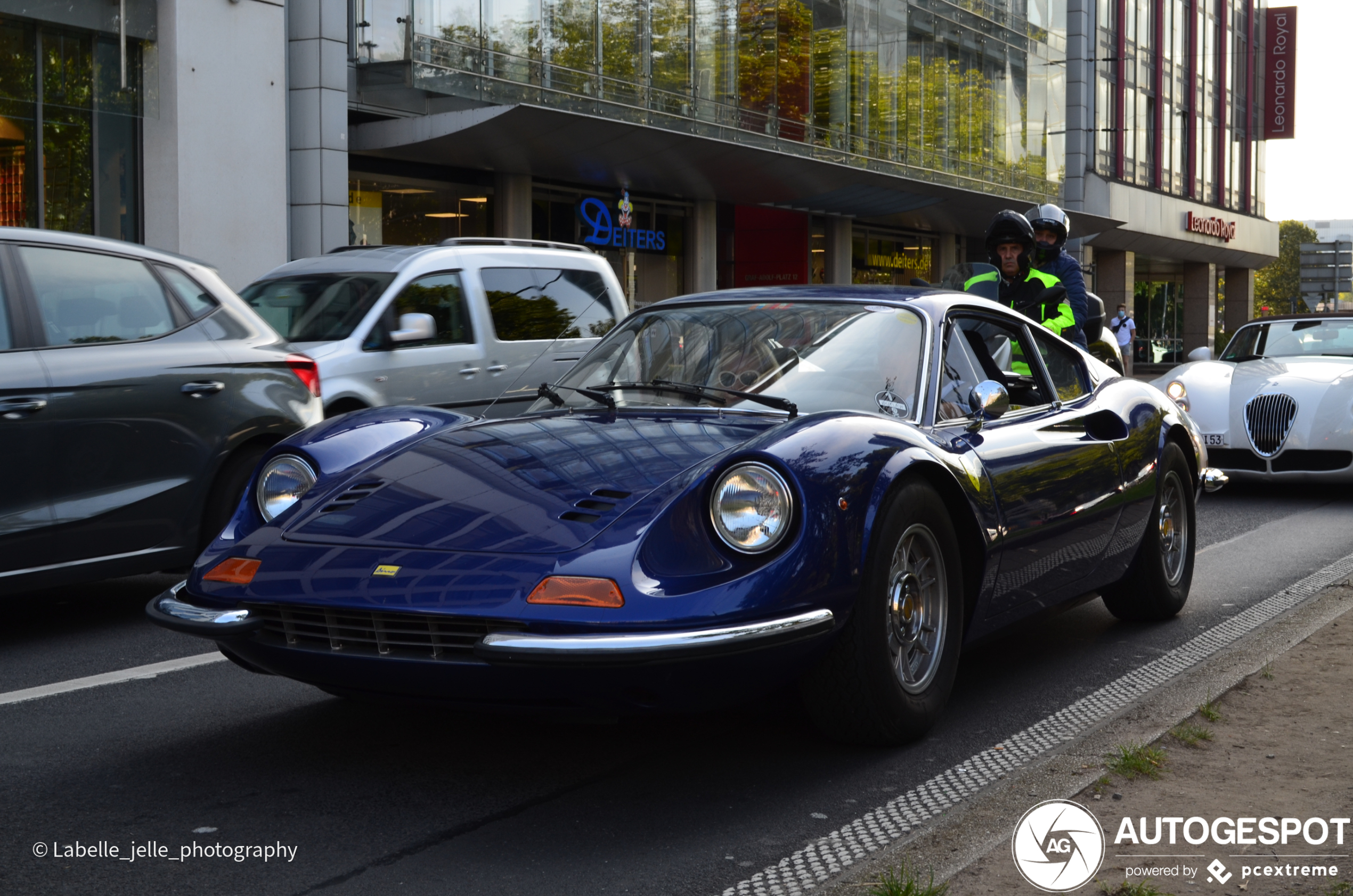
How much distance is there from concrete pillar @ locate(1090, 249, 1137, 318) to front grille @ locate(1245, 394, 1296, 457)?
37860mm

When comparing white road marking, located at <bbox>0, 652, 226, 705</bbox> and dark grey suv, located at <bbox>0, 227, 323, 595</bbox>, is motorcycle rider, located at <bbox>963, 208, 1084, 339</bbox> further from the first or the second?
white road marking, located at <bbox>0, 652, 226, 705</bbox>

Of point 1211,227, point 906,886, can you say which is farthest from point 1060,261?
point 1211,227

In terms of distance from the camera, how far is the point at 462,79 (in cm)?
2020

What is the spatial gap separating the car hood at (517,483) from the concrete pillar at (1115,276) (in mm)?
45323

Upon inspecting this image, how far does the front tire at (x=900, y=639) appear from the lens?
148 inches

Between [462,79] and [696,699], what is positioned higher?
[462,79]

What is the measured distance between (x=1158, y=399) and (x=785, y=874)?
141 inches

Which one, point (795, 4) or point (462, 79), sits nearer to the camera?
point (462, 79)

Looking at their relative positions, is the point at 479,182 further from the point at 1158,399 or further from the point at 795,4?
the point at 1158,399

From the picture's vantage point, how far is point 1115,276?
47.6 meters

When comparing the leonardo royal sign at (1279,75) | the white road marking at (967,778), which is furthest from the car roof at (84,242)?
the leonardo royal sign at (1279,75)

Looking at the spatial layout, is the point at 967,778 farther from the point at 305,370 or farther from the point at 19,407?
the point at 305,370

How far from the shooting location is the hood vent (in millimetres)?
3885

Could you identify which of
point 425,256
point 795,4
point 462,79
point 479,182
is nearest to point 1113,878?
point 425,256
